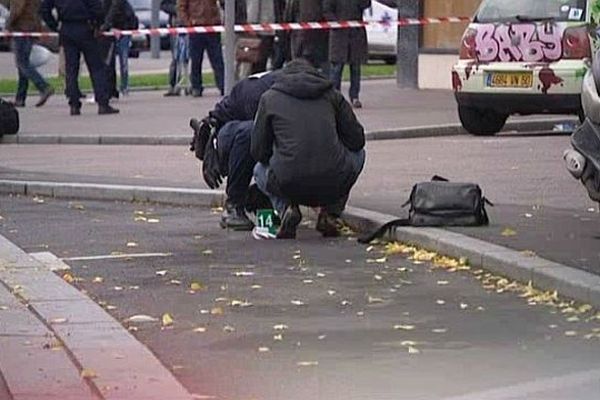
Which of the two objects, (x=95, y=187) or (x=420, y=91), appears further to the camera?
(x=420, y=91)

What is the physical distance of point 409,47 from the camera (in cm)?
2567

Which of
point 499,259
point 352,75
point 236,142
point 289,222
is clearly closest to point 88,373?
point 499,259

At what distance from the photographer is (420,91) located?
2539 cm

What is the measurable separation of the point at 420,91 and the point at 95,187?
36.7ft

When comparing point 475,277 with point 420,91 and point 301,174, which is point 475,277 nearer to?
point 301,174

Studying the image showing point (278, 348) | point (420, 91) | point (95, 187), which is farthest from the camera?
point (420, 91)

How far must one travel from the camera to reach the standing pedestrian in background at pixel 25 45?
2383cm

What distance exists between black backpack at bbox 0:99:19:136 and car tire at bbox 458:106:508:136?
4755 millimetres

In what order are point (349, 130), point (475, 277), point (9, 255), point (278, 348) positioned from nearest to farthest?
point (278, 348) → point (475, 277) → point (9, 255) → point (349, 130)

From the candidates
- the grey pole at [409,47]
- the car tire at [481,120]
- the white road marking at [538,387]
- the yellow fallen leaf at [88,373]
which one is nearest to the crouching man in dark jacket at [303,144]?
the yellow fallen leaf at [88,373]

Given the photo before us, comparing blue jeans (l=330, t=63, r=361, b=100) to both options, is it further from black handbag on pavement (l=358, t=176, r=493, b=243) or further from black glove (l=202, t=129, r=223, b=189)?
black handbag on pavement (l=358, t=176, r=493, b=243)

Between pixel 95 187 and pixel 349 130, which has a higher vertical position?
pixel 349 130

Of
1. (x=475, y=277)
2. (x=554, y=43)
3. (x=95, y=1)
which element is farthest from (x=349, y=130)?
(x=95, y=1)

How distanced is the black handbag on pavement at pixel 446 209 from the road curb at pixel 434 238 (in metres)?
0.13
